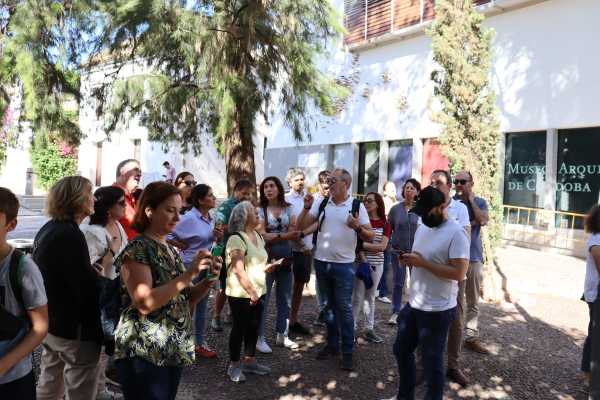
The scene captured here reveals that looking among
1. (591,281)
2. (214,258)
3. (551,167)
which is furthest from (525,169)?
(214,258)

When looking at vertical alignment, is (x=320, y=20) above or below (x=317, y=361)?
above

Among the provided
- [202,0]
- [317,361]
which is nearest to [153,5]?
[202,0]

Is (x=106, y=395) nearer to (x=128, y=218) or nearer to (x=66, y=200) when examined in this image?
(x=128, y=218)

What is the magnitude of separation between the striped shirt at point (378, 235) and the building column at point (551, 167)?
8.85m

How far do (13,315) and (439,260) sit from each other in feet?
8.76

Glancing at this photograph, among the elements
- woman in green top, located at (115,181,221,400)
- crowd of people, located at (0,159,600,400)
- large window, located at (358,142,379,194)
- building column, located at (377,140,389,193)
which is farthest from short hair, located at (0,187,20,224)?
large window, located at (358,142,379,194)

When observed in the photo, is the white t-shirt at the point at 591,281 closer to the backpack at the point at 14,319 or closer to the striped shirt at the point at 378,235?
the striped shirt at the point at 378,235

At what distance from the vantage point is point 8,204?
202cm

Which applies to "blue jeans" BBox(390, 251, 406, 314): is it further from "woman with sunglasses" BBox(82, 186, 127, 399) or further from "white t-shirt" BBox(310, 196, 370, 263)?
"woman with sunglasses" BBox(82, 186, 127, 399)

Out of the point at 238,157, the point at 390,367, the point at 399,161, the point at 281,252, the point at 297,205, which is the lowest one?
the point at 390,367

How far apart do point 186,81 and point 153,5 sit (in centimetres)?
204

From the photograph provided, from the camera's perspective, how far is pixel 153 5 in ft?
24.2

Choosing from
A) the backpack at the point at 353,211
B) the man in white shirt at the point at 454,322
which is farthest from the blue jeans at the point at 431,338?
the backpack at the point at 353,211

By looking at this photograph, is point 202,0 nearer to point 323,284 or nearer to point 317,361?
point 323,284
